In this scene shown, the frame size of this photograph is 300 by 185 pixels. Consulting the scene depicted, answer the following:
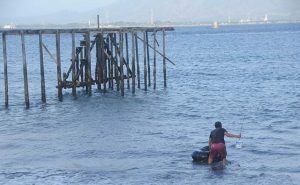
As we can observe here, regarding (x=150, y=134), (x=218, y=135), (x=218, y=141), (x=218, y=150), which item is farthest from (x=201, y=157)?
(x=150, y=134)

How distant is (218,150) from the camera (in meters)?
22.6

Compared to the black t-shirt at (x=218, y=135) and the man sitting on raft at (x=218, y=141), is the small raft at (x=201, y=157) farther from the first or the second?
the black t-shirt at (x=218, y=135)

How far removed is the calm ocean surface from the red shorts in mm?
585

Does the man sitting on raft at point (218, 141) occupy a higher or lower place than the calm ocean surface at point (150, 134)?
higher

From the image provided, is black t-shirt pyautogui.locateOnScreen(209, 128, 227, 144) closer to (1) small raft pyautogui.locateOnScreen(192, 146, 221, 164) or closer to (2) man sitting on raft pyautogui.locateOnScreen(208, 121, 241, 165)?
(2) man sitting on raft pyautogui.locateOnScreen(208, 121, 241, 165)

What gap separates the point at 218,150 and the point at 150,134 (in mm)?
7075

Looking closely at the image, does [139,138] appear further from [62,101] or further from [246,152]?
[62,101]

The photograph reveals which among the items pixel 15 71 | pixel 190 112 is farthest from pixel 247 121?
pixel 15 71

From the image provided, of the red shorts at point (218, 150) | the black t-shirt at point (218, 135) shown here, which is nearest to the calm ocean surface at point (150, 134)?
the red shorts at point (218, 150)

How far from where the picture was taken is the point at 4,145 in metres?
26.9

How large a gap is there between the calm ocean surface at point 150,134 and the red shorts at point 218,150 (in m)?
0.58

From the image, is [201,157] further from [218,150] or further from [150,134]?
[150,134]

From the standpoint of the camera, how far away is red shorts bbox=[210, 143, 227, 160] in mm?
22516

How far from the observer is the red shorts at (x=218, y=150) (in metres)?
22.5
